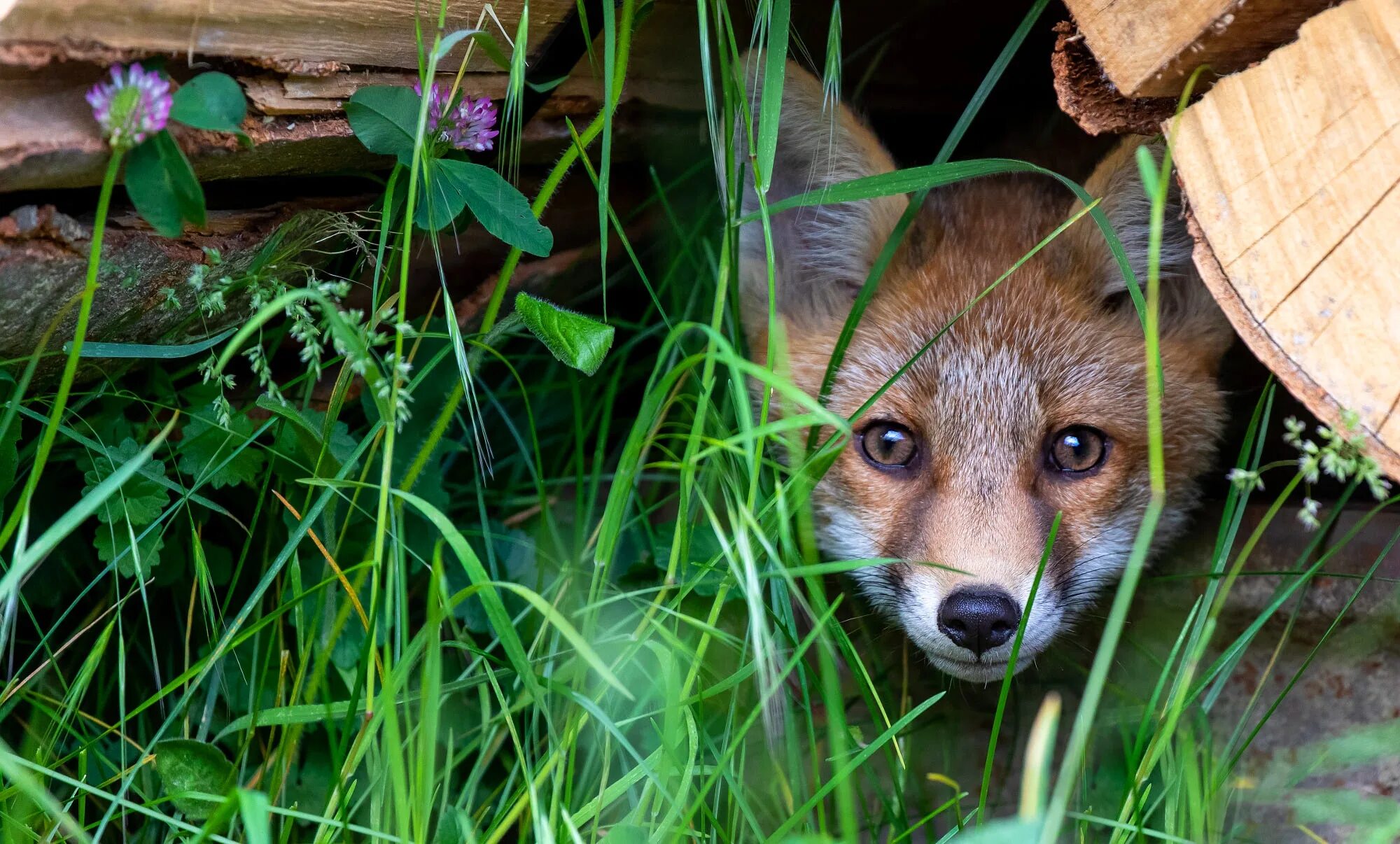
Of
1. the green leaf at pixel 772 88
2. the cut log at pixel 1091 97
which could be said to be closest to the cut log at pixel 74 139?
the green leaf at pixel 772 88

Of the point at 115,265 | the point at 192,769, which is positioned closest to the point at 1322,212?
the point at 115,265

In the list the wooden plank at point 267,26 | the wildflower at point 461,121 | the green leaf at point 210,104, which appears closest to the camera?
the wooden plank at point 267,26

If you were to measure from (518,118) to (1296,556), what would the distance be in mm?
1759

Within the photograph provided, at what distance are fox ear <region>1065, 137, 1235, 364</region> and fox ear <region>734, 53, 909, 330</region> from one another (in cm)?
44

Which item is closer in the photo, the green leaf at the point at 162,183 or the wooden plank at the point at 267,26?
the wooden plank at the point at 267,26

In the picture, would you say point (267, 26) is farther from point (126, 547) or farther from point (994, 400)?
point (994, 400)

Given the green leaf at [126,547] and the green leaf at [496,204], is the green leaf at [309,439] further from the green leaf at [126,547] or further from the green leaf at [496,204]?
the green leaf at [496,204]

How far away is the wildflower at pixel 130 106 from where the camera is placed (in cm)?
138

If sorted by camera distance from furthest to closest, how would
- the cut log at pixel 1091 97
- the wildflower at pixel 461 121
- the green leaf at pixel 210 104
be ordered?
1. the wildflower at pixel 461 121
2. the cut log at pixel 1091 97
3. the green leaf at pixel 210 104

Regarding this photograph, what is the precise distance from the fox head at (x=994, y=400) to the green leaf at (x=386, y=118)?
816 millimetres

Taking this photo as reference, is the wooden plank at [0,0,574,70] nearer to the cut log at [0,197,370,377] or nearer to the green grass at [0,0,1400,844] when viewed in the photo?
the green grass at [0,0,1400,844]

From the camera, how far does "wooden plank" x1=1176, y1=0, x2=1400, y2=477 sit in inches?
56.6

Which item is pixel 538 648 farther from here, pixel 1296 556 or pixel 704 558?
pixel 1296 556

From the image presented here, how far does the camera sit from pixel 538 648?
2.10 meters
